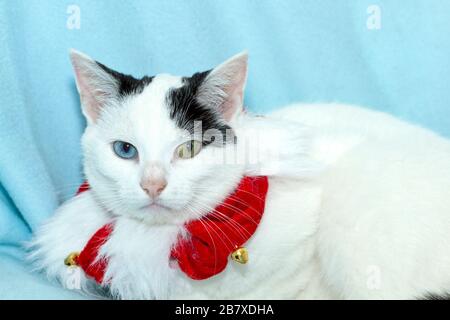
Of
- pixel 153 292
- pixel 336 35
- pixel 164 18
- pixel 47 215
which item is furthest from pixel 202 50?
pixel 153 292

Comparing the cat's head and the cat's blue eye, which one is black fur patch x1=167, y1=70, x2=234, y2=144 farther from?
the cat's blue eye

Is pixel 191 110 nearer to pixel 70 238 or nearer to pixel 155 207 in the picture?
pixel 155 207

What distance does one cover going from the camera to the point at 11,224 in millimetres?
2041

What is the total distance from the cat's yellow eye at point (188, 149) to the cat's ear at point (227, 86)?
0.45ft

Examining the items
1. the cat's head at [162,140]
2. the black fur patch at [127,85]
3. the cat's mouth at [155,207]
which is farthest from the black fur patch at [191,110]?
the cat's mouth at [155,207]

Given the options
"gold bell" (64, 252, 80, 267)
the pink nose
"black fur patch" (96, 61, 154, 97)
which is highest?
"black fur patch" (96, 61, 154, 97)

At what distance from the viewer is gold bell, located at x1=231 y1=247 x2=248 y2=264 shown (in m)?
1.54

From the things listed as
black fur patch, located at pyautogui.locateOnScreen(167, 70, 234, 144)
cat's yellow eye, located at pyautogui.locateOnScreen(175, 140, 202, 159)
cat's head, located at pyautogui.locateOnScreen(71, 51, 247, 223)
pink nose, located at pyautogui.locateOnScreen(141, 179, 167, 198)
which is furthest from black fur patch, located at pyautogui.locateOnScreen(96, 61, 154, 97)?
pink nose, located at pyautogui.locateOnScreen(141, 179, 167, 198)

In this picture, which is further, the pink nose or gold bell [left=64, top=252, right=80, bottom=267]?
gold bell [left=64, top=252, right=80, bottom=267]

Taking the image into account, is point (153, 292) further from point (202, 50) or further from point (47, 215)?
point (202, 50)

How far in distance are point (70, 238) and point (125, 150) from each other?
1.31 feet

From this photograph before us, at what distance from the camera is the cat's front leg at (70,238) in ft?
5.61

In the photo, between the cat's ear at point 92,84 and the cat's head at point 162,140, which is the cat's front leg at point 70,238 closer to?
the cat's head at point 162,140

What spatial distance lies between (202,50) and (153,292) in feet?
3.47
